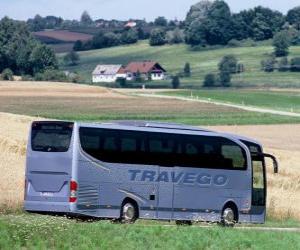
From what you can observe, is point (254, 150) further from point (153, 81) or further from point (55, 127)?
point (153, 81)

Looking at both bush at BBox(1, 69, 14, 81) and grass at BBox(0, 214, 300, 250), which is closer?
grass at BBox(0, 214, 300, 250)

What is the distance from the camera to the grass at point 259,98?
125575 mm

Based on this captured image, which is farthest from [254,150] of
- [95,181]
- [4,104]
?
[4,104]

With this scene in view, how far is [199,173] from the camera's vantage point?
30469 mm

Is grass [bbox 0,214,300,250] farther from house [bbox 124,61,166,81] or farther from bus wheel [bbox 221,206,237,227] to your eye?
house [bbox 124,61,166,81]

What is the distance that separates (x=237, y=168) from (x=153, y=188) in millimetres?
3117

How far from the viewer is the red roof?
18900 centimetres

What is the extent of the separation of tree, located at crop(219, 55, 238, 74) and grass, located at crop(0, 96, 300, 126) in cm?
7145

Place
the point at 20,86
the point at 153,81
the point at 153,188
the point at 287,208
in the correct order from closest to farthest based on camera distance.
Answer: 1. the point at 153,188
2. the point at 287,208
3. the point at 20,86
4. the point at 153,81

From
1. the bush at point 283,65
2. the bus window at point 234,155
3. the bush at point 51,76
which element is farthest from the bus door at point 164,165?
the bush at point 283,65

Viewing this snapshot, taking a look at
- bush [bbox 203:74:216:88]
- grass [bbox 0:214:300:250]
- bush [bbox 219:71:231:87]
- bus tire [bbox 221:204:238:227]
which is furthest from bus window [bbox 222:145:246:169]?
bush [bbox 219:71:231:87]

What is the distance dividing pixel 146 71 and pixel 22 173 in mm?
151314

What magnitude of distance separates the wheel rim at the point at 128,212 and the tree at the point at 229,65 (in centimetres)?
15263

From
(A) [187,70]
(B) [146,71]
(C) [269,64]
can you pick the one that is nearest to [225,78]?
(C) [269,64]
